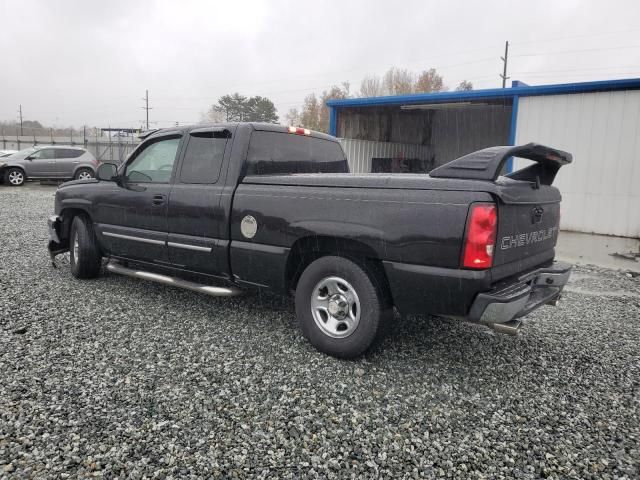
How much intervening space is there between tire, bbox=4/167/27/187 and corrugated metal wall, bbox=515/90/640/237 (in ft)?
63.2

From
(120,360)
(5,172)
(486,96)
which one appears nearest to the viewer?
(120,360)

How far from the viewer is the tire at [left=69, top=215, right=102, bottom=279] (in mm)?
5777

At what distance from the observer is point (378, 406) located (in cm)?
312

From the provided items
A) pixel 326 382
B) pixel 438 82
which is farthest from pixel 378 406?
pixel 438 82

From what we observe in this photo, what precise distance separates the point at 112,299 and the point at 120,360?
67.9 inches

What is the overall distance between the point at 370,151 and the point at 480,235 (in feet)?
48.3

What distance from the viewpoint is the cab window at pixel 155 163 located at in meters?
4.99

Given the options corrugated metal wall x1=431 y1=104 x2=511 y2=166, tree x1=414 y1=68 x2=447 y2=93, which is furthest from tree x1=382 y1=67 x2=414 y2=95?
corrugated metal wall x1=431 y1=104 x2=511 y2=166

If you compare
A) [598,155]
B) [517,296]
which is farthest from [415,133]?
[517,296]

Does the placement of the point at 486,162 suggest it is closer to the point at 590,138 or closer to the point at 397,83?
the point at 590,138

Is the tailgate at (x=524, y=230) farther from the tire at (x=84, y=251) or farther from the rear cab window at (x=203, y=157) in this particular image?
the tire at (x=84, y=251)

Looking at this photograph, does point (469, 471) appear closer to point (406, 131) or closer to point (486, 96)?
point (486, 96)

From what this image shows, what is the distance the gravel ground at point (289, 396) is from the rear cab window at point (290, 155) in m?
1.47

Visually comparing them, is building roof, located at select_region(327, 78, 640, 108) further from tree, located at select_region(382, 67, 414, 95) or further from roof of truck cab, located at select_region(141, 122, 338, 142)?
tree, located at select_region(382, 67, 414, 95)
